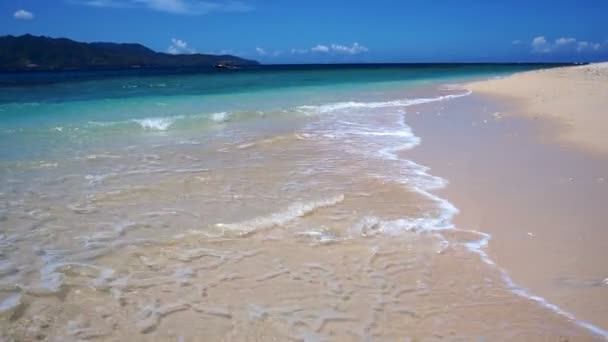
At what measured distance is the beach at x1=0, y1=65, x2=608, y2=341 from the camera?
10.9 feet

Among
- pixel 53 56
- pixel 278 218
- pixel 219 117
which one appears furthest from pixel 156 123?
pixel 53 56

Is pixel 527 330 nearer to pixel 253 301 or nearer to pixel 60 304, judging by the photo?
pixel 253 301

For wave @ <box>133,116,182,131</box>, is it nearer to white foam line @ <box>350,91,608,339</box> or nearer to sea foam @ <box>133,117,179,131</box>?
sea foam @ <box>133,117,179,131</box>

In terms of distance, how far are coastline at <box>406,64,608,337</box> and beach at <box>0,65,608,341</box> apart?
25 mm

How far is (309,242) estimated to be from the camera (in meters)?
4.68

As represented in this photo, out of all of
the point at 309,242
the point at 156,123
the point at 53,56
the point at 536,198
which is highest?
the point at 53,56

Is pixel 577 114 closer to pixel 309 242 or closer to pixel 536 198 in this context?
pixel 536 198

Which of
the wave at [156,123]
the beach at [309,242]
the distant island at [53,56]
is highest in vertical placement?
the distant island at [53,56]

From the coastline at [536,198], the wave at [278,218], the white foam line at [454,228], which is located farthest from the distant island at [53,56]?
the wave at [278,218]

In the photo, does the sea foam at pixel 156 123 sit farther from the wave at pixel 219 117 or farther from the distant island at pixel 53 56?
the distant island at pixel 53 56

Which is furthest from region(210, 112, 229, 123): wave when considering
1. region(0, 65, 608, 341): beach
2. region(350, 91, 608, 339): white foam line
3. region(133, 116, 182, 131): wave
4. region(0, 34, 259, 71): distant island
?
region(0, 34, 259, 71): distant island

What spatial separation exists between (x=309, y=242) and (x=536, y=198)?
10.4ft

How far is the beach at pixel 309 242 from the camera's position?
332 cm

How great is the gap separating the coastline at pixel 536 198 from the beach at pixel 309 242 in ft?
0.08
